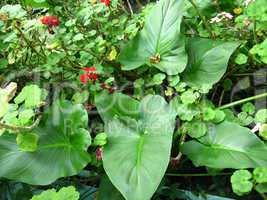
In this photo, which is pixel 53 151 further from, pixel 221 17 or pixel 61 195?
pixel 221 17

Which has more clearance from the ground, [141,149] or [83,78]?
[83,78]

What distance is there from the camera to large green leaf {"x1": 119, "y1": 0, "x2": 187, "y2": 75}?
45.2 inches

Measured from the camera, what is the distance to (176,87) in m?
1.09

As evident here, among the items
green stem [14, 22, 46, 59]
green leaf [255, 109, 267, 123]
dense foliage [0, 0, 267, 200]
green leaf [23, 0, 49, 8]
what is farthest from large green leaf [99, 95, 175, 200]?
green leaf [23, 0, 49, 8]

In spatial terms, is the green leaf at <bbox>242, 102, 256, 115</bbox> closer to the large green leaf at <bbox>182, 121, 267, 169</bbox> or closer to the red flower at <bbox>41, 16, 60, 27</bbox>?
the large green leaf at <bbox>182, 121, 267, 169</bbox>

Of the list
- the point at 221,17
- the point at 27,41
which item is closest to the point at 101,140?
the point at 27,41

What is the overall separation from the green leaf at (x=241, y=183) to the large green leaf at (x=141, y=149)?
0.52ft

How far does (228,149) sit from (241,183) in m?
0.13

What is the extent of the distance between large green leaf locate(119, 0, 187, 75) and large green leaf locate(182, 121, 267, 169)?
232 millimetres

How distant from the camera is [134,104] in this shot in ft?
3.48

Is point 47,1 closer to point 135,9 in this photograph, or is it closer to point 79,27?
point 79,27

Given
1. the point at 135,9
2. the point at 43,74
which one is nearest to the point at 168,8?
the point at 43,74

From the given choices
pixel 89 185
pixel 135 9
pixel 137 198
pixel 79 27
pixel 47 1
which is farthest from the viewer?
pixel 135 9

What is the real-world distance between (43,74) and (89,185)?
369 millimetres
